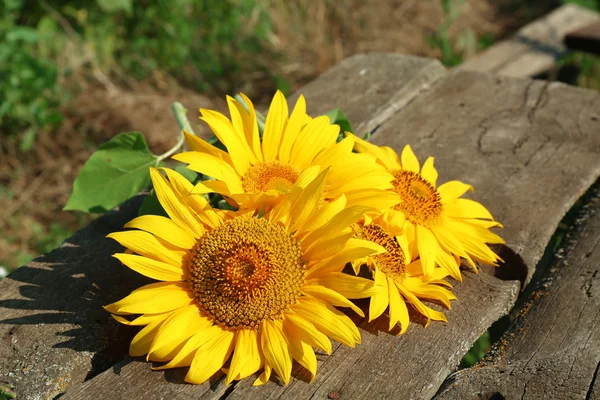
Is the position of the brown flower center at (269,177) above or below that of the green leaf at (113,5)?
below

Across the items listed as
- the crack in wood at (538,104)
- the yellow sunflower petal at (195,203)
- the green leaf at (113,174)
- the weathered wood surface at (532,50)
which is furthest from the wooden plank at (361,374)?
the weathered wood surface at (532,50)

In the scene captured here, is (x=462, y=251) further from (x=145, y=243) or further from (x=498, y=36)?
(x=498, y=36)

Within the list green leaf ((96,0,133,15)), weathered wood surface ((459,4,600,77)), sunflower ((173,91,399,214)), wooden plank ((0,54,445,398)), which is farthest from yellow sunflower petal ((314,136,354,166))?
green leaf ((96,0,133,15))

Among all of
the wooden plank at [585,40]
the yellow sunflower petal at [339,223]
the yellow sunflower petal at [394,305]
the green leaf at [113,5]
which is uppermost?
the green leaf at [113,5]

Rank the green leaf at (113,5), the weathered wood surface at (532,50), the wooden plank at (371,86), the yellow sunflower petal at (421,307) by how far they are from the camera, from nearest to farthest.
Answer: the yellow sunflower petal at (421,307), the wooden plank at (371,86), the weathered wood surface at (532,50), the green leaf at (113,5)

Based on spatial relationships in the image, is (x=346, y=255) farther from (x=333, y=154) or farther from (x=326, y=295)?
(x=333, y=154)

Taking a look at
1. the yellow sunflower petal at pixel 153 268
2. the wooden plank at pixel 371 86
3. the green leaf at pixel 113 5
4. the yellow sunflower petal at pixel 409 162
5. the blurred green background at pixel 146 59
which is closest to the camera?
the yellow sunflower petal at pixel 153 268

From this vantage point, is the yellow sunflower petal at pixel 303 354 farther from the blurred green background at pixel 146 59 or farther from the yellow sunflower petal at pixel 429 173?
the blurred green background at pixel 146 59
